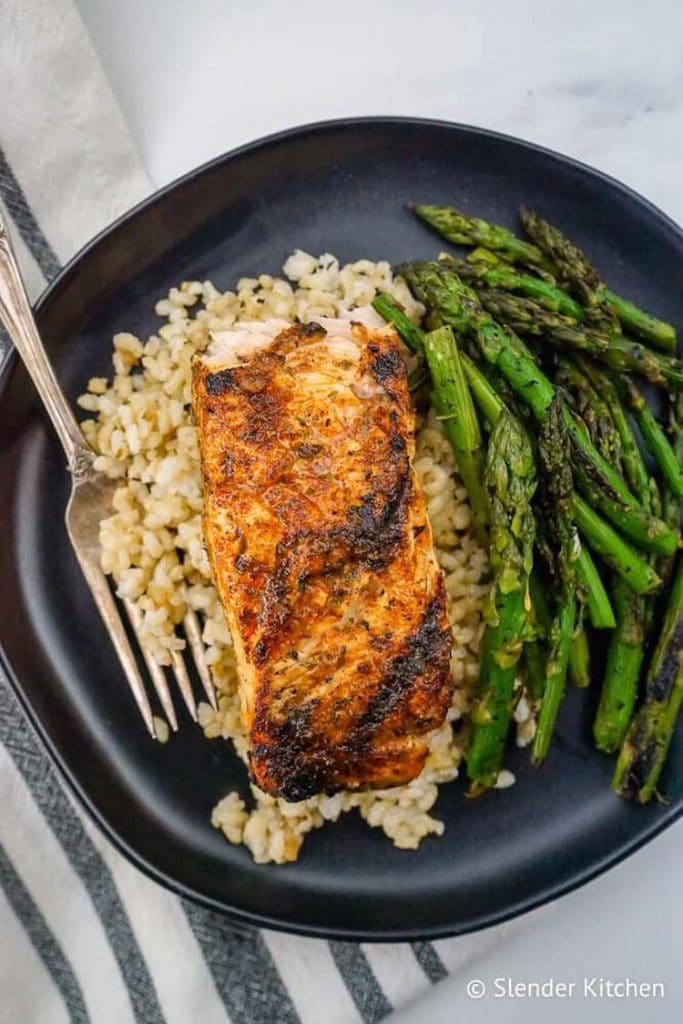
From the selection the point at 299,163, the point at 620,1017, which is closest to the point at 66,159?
the point at 299,163

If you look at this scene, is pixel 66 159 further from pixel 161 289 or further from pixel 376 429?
pixel 376 429

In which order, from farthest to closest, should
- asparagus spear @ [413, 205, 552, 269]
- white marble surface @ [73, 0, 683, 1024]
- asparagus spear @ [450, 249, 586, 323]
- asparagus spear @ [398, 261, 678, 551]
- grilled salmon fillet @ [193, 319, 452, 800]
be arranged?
white marble surface @ [73, 0, 683, 1024]
asparagus spear @ [413, 205, 552, 269]
asparagus spear @ [450, 249, 586, 323]
asparagus spear @ [398, 261, 678, 551]
grilled salmon fillet @ [193, 319, 452, 800]

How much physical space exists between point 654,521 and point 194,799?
223cm

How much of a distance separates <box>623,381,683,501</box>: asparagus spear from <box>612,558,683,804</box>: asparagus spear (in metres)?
0.35

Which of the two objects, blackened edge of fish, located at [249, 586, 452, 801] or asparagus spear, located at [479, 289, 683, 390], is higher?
asparagus spear, located at [479, 289, 683, 390]

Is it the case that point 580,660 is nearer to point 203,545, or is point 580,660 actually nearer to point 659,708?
point 659,708

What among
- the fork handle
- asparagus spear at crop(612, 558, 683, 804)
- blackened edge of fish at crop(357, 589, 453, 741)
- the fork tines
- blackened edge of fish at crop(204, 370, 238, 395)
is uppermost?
the fork handle

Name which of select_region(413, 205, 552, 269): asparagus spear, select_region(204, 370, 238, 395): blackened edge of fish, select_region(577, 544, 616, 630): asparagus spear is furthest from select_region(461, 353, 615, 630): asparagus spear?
select_region(204, 370, 238, 395): blackened edge of fish

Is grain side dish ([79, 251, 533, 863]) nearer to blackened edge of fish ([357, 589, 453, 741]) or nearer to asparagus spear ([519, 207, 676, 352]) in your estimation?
blackened edge of fish ([357, 589, 453, 741])

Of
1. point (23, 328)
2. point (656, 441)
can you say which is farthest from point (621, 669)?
point (23, 328)

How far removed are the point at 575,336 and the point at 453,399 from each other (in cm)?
60

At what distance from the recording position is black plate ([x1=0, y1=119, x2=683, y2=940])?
4.11m

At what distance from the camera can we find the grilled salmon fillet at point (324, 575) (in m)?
3.50

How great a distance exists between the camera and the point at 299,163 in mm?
4320
